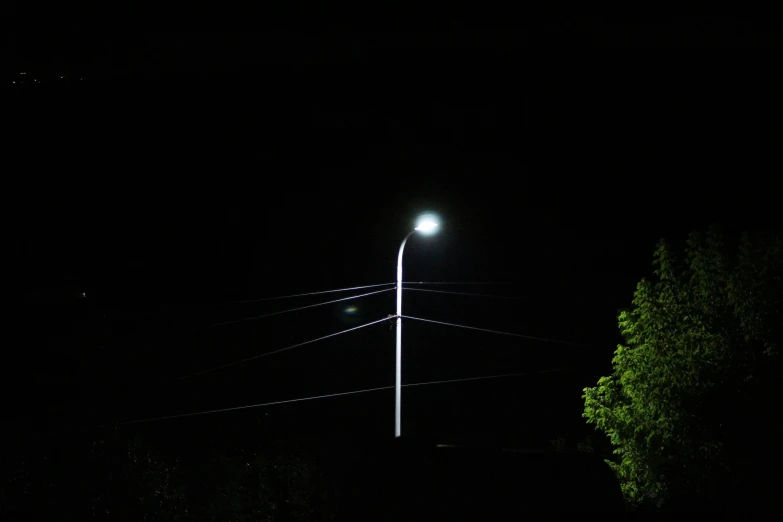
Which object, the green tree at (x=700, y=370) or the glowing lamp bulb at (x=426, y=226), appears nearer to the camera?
the green tree at (x=700, y=370)

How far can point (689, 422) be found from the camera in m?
14.5

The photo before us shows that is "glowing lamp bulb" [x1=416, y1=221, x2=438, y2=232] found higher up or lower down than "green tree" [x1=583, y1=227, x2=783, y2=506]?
higher up

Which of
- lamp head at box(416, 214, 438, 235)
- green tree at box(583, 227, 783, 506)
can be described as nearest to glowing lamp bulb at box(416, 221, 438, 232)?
lamp head at box(416, 214, 438, 235)

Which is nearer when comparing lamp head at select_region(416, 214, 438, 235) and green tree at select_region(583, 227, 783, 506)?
green tree at select_region(583, 227, 783, 506)

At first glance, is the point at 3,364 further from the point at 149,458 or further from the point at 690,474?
the point at 690,474

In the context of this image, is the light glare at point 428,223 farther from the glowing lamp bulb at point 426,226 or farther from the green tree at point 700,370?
the green tree at point 700,370

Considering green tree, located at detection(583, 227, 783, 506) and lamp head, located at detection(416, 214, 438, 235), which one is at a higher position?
lamp head, located at detection(416, 214, 438, 235)

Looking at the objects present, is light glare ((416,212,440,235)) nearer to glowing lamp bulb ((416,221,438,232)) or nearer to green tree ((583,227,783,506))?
glowing lamp bulb ((416,221,438,232))

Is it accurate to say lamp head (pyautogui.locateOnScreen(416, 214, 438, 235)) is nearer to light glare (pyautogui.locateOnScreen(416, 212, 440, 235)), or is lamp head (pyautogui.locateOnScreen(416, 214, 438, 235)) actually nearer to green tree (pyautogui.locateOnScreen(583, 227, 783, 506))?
light glare (pyautogui.locateOnScreen(416, 212, 440, 235))

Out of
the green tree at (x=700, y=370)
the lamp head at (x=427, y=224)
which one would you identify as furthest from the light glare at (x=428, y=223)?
the green tree at (x=700, y=370)

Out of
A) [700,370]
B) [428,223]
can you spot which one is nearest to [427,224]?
[428,223]

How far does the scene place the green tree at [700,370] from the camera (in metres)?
14.0

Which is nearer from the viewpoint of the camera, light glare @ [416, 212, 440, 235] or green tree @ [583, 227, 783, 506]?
green tree @ [583, 227, 783, 506]

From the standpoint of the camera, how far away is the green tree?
14.0 m
